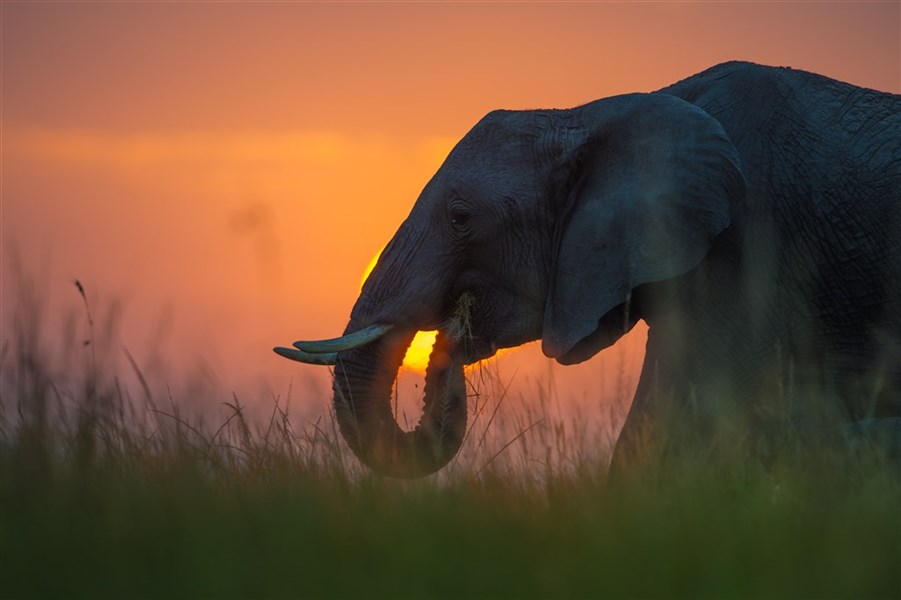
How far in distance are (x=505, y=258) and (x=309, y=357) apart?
4.20 ft

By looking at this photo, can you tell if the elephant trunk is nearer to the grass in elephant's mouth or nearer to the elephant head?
the elephant head

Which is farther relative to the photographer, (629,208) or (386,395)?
(386,395)

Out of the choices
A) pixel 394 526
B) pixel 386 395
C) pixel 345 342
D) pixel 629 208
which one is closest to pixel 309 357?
pixel 345 342

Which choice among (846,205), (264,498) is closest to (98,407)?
(264,498)

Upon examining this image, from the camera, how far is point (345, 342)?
24.2 ft

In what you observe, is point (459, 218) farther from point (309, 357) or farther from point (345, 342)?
point (309, 357)

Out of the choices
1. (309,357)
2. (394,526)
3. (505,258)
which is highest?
(505,258)

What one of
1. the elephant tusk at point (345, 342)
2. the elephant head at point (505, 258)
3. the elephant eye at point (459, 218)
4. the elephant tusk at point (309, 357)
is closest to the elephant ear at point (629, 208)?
the elephant head at point (505, 258)

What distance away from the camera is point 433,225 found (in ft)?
24.5

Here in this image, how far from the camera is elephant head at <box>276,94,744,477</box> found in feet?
23.5

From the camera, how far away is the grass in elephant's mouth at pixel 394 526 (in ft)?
12.4

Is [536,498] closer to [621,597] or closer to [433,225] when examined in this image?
[621,597]

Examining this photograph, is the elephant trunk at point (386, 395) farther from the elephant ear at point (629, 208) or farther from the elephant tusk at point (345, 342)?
the elephant ear at point (629, 208)

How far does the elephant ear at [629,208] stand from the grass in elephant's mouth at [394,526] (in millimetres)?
1659
